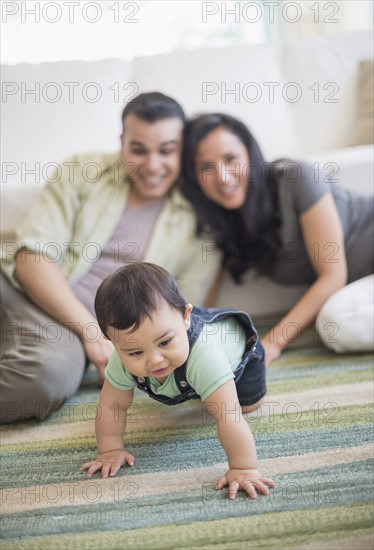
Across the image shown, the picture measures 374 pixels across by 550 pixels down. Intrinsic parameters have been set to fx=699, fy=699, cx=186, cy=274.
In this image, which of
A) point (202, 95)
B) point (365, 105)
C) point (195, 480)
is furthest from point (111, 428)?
point (365, 105)

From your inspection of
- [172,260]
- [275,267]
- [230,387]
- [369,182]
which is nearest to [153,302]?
[230,387]

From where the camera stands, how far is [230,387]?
1057 mm

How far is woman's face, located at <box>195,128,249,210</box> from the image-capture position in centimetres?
163

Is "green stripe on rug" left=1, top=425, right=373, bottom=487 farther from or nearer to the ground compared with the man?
nearer to the ground

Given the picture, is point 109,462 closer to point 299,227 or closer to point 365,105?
point 299,227

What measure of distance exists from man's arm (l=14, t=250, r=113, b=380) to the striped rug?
0.11 m

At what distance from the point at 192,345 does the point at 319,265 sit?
685mm

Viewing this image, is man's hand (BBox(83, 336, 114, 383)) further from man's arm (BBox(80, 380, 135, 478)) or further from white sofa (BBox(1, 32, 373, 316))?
white sofa (BBox(1, 32, 373, 316))

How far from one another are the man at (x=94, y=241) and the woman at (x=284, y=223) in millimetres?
64

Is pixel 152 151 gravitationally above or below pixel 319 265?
above

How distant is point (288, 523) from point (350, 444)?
0.88ft

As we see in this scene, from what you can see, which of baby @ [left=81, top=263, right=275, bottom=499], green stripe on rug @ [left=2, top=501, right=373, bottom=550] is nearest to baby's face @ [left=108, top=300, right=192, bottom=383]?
baby @ [left=81, top=263, right=275, bottom=499]

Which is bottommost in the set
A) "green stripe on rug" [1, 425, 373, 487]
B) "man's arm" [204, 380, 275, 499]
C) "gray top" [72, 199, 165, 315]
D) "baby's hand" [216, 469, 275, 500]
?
"green stripe on rug" [1, 425, 373, 487]

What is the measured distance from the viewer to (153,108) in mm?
1597
